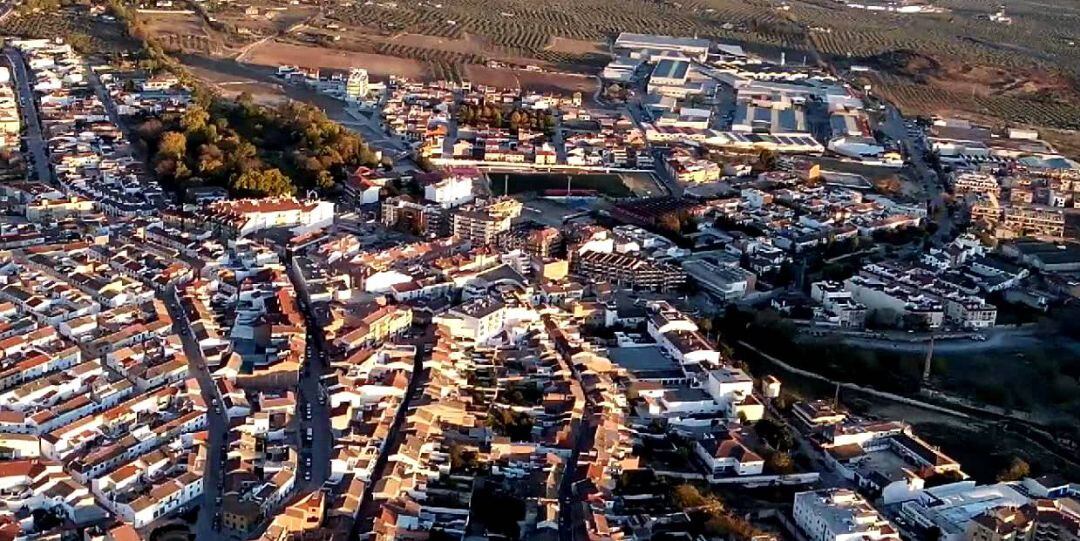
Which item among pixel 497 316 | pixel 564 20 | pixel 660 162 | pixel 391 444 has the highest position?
pixel 564 20

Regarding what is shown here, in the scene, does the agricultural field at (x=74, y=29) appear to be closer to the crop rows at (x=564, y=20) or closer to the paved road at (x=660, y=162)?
the crop rows at (x=564, y=20)

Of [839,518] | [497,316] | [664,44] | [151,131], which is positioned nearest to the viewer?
→ [839,518]

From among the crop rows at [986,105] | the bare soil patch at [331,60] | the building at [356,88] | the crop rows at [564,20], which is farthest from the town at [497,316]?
the crop rows at [564,20]

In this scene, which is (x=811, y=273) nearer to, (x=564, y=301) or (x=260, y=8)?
(x=564, y=301)

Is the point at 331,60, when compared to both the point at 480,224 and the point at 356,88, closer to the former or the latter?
the point at 356,88

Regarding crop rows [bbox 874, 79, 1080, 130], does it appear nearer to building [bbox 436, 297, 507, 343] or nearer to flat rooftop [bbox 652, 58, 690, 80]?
flat rooftop [bbox 652, 58, 690, 80]

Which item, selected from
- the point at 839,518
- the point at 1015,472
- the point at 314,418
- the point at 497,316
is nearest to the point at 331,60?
the point at 497,316
